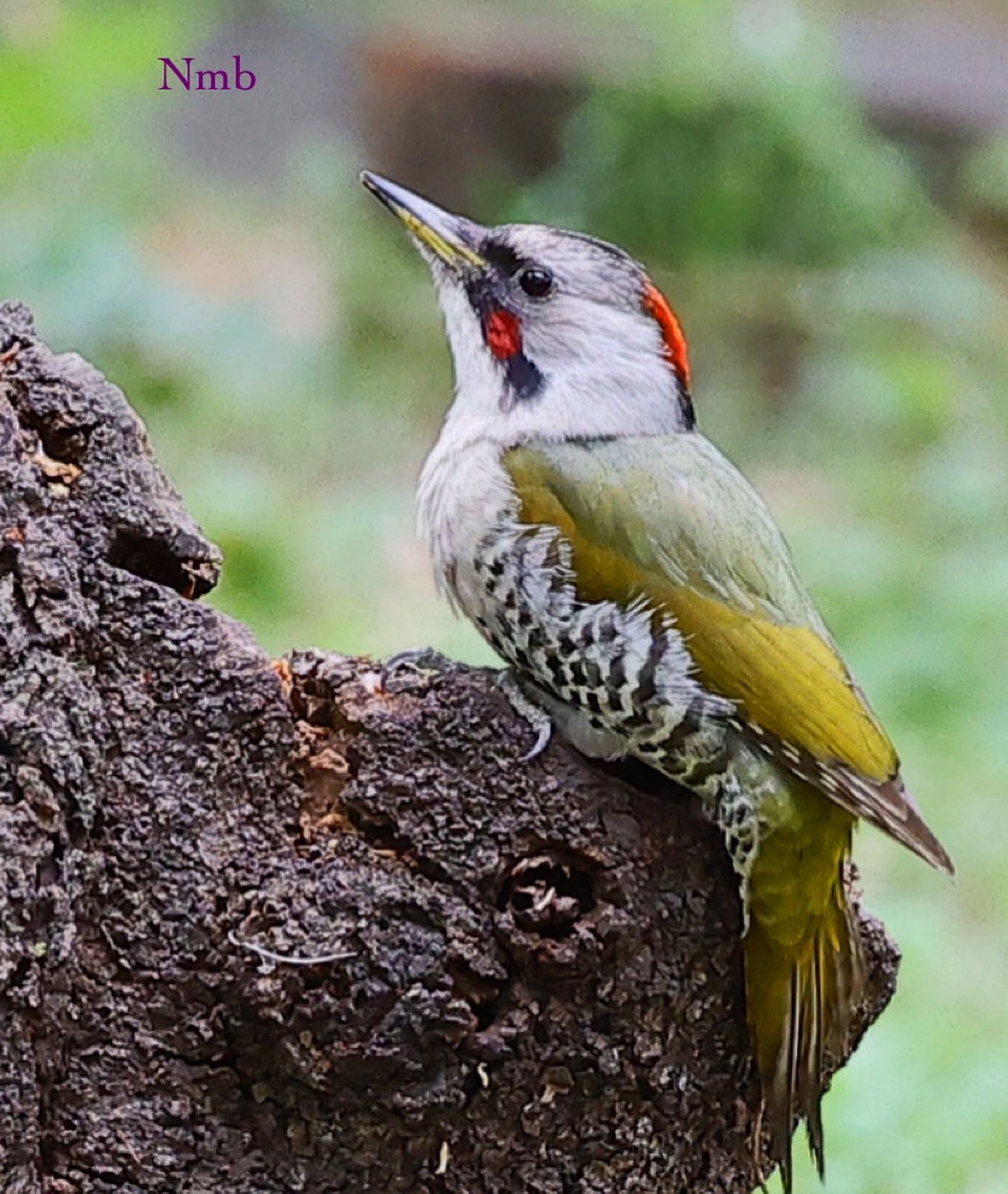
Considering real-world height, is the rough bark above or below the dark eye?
below

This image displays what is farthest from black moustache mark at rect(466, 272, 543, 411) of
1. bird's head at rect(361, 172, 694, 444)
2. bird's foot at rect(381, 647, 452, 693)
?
bird's foot at rect(381, 647, 452, 693)

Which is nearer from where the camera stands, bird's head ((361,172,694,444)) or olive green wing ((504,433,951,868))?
olive green wing ((504,433,951,868))

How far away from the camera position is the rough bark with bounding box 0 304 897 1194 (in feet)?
6.24

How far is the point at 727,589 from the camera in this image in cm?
221

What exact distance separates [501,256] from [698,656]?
0.76 m

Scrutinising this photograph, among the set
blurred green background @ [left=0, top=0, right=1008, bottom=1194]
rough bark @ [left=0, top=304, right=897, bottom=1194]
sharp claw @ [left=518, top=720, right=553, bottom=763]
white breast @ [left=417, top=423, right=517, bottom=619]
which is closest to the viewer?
rough bark @ [left=0, top=304, right=897, bottom=1194]

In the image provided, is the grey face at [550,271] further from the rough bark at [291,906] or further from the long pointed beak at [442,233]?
the rough bark at [291,906]

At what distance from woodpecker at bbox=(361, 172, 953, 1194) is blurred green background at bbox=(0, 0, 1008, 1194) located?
1250mm

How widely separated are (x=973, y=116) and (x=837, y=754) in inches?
341

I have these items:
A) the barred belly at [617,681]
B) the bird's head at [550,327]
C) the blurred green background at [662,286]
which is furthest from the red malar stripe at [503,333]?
the blurred green background at [662,286]

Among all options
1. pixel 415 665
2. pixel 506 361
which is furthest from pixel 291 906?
pixel 506 361

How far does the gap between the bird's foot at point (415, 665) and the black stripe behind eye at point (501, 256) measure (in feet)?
2.40

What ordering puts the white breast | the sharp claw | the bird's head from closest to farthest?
1. the sharp claw
2. the white breast
3. the bird's head

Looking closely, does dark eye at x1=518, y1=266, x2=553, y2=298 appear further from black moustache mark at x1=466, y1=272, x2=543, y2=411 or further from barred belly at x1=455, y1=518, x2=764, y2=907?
barred belly at x1=455, y1=518, x2=764, y2=907
